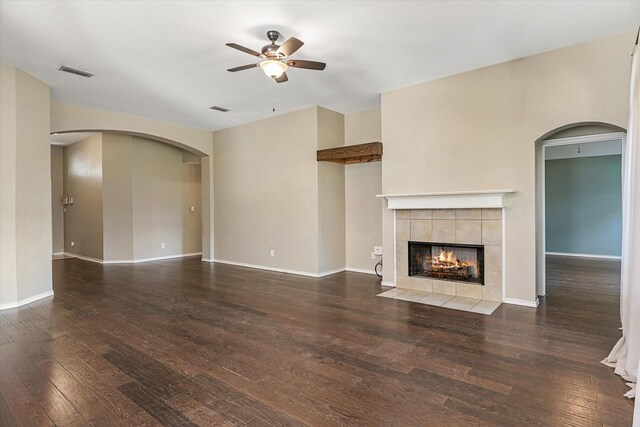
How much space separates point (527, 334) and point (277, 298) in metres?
2.99

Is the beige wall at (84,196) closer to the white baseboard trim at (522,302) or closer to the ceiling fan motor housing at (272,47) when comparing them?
the ceiling fan motor housing at (272,47)

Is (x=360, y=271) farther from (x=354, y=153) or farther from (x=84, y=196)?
(x=84, y=196)

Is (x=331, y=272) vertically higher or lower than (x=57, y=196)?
lower

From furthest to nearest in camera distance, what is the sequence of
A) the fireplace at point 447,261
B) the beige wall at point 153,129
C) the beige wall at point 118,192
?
1. the beige wall at point 118,192
2. the beige wall at point 153,129
3. the fireplace at point 447,261

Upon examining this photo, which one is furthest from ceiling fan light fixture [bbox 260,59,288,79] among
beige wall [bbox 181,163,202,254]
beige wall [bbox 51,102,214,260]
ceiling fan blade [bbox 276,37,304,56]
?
beige wall [bbox 181,163,202,254]

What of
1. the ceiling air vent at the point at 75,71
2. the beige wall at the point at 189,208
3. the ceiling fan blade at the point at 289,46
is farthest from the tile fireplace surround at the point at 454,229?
the beige wall at the point at 189,208

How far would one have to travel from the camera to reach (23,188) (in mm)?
4535

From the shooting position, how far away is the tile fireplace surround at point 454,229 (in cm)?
435

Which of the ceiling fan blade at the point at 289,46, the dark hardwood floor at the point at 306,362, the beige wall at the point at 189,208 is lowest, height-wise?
the dark hardwood floor at the point at 306,362

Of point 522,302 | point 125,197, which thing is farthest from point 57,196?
point 522,302

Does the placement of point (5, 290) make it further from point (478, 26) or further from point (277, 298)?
point (478, 26)

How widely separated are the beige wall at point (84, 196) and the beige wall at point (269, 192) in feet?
9.98

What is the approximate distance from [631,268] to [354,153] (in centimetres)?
382

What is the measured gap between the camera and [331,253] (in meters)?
6.44
